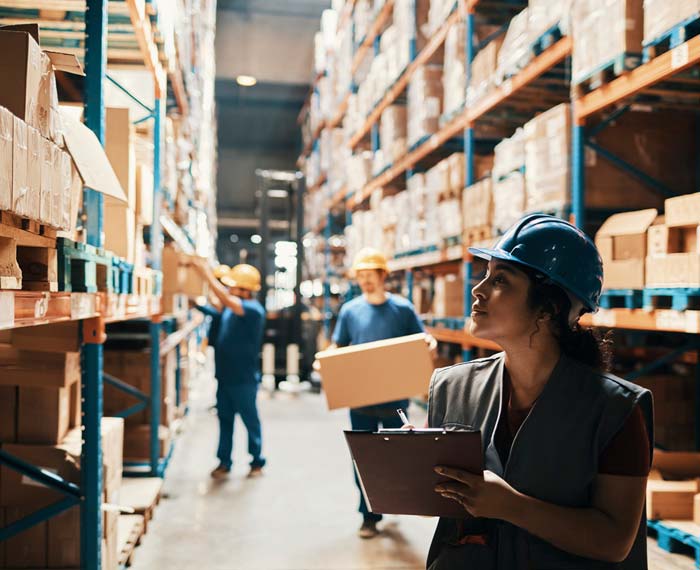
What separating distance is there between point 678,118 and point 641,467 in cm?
421

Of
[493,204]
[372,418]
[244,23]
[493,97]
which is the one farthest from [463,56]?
[244,23]

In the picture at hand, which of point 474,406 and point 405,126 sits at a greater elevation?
point 405,126

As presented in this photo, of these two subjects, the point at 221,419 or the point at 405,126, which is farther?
the point at 405,126

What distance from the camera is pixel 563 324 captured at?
6.13 feet

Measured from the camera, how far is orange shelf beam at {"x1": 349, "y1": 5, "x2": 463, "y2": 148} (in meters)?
7.18

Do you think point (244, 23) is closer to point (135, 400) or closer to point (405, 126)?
point (405, 126)

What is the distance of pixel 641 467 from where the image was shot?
1653 millimetres

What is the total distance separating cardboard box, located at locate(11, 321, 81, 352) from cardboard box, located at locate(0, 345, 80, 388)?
0.36 ft

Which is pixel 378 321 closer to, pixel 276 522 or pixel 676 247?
pixel 276 522

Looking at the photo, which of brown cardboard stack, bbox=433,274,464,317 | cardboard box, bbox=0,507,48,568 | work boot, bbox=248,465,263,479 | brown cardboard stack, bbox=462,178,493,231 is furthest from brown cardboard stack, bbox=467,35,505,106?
cardboard box, bbox=0,507,48,568

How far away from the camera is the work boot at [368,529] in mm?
4691

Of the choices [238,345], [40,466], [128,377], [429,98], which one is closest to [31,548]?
[40,466]

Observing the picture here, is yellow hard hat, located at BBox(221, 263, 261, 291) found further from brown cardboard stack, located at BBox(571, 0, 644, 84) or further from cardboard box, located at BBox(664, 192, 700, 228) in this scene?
cardboard box, located at BBox(664, 192, 700, 228)

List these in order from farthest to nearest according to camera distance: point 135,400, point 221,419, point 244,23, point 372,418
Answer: point 244,23 → point 221,419 → point 135,400 → point 372,418
